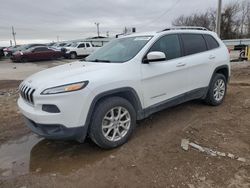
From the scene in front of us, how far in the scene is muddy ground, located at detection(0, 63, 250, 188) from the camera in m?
3.22

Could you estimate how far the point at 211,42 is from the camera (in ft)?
19.4

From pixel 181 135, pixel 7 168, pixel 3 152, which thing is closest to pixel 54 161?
pixel 7 168

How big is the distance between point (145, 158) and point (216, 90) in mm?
3076

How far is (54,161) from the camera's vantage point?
12.4 feet

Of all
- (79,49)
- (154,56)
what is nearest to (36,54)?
(79,49)

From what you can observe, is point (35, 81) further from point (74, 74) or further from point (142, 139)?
point (142, 139)

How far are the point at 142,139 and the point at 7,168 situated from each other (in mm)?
2038

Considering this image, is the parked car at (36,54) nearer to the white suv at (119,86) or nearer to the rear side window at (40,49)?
the rear side window at (40,49)

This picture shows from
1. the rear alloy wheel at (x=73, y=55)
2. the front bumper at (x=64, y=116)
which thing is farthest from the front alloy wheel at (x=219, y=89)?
the rear alloy wheel at (x=73, y=55)

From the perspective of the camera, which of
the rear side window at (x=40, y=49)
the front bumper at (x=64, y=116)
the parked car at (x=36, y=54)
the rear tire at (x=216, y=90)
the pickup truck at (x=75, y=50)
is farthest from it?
→ the pickup truck at (x=75, y=50)

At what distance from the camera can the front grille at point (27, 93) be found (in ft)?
12.2

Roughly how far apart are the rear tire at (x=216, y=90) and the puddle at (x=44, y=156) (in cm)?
296

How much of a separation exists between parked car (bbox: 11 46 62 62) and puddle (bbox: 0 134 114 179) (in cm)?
2262

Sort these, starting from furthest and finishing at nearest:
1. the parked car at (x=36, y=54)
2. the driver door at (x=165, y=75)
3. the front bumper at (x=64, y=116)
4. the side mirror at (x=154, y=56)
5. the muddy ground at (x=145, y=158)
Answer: the parked car at (x=36, y=54) → the driver door at (x=165, y=75) → the side mirror at (x=154, y=56) → the front bumper at (x=64, y=116) → the muddy ground at (x=145, y=158)
